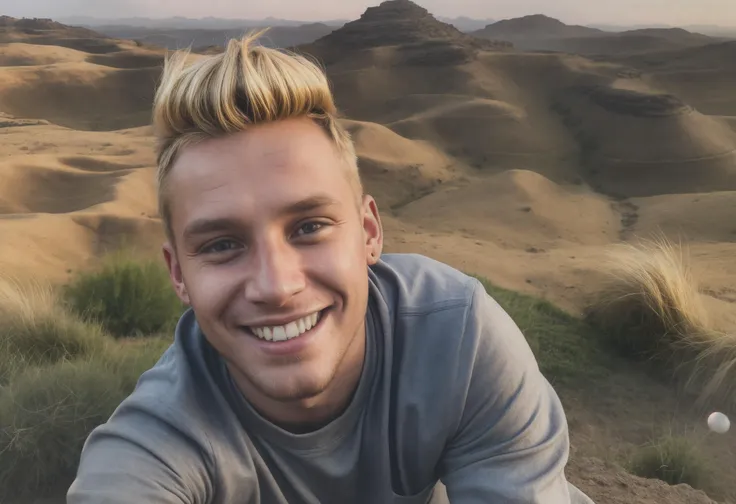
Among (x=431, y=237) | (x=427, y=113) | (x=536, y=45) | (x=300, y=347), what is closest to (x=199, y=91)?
(x=300, y=347)

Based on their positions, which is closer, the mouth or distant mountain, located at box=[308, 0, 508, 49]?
the mouth

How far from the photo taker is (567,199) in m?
14.6

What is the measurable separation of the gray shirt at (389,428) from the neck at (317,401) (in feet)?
0.10

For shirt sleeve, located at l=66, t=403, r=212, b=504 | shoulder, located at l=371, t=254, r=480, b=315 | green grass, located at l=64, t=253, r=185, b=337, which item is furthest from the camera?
green grass, located at l=64, t=253, r=185, b=337

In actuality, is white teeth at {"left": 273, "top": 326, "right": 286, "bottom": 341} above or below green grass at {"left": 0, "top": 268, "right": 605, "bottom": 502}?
above

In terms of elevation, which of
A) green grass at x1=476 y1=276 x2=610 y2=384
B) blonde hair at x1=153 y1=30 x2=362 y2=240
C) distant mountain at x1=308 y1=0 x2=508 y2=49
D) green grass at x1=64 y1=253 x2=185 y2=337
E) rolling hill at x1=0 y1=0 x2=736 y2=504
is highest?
blonde hair at x1=153 y1=30 x2=362 y2=240

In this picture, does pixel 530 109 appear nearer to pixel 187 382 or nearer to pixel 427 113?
pixel 427 113

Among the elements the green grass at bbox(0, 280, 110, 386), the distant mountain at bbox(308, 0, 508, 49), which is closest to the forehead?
the green grass at bbox(0, 280, 110, 386)

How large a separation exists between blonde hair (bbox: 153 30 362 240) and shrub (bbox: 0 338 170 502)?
5.88 ft

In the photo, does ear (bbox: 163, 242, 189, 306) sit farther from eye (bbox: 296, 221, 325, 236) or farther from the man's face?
eye (bbox: 296, 221, 325, 236)

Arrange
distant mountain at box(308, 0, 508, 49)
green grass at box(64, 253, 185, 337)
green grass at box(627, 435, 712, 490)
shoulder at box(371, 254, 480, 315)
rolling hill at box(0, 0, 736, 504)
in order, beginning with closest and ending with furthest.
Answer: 1. shoulder at box(371, 254, 480, 315)
2. green grass at box(627, 435, 712, 490)
3. green grass at box(64, 253, 185, 337)
4. rolling hill at box(0, 0, 736, 504)
5. distant mountain at box(308, 0, 508, 49)

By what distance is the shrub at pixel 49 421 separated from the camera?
2.99 metres

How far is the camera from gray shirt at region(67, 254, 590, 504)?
5.05ft

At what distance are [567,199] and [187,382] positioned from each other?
1384 centimetres
